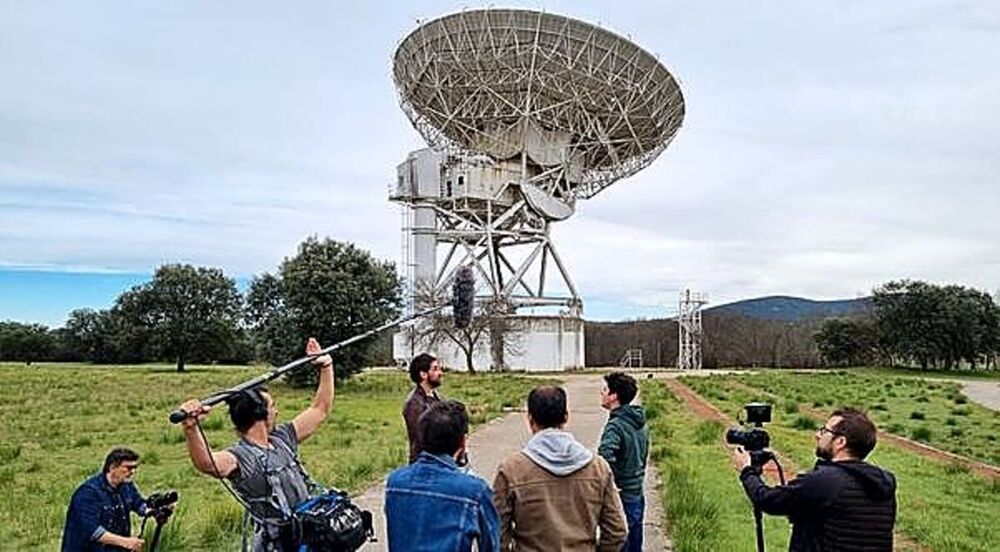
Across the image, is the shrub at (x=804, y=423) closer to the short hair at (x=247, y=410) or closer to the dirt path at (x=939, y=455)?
the dirt path at (x=939, y=455)

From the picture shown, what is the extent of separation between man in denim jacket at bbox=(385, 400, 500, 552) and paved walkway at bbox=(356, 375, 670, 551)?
161 inches

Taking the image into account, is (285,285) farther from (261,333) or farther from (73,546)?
(73,546)

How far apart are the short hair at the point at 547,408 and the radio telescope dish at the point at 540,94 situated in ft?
115

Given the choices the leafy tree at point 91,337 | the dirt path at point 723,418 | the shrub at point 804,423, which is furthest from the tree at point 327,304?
the leafy tree at point 91,337

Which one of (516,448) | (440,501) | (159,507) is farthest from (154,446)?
(440,501)

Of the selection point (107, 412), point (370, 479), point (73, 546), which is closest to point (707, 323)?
point (107, 412)

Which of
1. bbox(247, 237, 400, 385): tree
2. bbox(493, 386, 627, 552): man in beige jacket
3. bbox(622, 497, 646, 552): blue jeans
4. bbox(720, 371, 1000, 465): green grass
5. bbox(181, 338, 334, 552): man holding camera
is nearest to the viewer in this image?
bbox(181, 338, 334, 552): man holding camera

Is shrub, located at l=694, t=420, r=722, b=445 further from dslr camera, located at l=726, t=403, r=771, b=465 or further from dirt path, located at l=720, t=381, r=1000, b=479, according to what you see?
dslr camera, located at l=726, t=403, r=771, b=465

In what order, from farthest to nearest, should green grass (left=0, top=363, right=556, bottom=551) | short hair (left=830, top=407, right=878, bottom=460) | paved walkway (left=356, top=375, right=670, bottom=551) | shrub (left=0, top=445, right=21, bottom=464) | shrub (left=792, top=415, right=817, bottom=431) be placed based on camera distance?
shrub (left=792, top=415, right=817, bottom=431), shrub (left=0, top=445, right=21, bottom=464), green grass (left=0, top=363, right=556, bottom=551), paved walkway (left=356, top=375, right=670, bottom=551), short hair (left=830, top=407, right=878, bottom=460)

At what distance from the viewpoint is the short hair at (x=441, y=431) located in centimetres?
357

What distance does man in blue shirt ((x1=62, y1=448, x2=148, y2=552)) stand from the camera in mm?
5023

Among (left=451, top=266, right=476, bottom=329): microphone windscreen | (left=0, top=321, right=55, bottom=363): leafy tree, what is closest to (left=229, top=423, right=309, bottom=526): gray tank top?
(left=451, top=266, right=476, bottom=329): microphone windscreen

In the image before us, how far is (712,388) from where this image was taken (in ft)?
108

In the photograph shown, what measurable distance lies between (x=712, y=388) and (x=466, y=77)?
17.0 m
